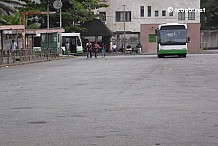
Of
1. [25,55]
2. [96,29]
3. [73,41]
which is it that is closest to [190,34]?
[96,29]

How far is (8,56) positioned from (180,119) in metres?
32.0

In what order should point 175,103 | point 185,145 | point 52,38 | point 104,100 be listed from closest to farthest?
point 185,145 < point 175,103 < point 104,100 < point 52,38

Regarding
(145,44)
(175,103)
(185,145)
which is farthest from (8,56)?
(145,44)

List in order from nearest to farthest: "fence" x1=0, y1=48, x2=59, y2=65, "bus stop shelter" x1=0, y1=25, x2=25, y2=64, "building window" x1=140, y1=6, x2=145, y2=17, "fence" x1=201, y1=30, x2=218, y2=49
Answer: "bus stop shelter" x1=0, y1=25, x2=25, y2=64 < "fence" x1=0, y1=48, x2=59, y2=65 < "building window" x1=140, y1=6, x2=145, y2=17 < "fence" x1=201, y1=30, x2=218, y2=49

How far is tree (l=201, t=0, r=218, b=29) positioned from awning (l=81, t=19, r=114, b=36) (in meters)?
19.7

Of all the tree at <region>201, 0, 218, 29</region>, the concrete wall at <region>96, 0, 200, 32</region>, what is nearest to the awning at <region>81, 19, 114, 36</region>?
the concrete wall at <region>96, 0, 200, 32</region>

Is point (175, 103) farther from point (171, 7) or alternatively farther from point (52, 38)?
point (171, 7)

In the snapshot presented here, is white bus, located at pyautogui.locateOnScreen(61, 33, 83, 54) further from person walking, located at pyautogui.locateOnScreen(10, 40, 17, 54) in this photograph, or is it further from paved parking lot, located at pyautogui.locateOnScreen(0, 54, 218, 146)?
paved parking lot, located at pyautogui.locateOnScreen(0, 54, 218, 146)

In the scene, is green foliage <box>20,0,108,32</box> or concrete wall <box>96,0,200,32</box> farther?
concrete wall <box>96,0,200,32</box>

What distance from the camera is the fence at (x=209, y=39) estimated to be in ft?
289

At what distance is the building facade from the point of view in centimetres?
8175

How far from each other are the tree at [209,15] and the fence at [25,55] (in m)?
39.1

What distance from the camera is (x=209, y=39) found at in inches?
3514

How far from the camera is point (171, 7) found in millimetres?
82562
